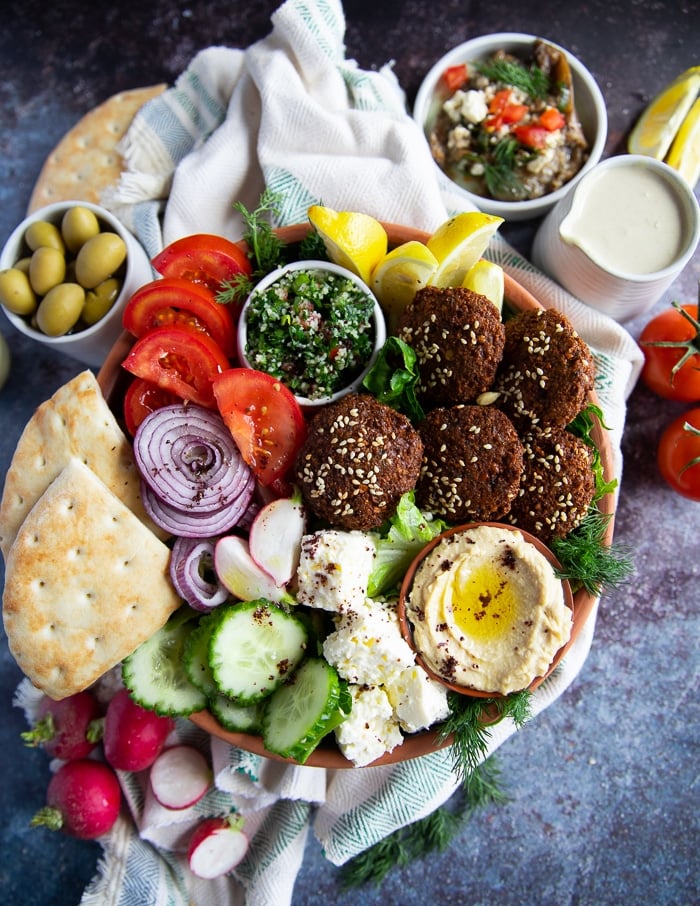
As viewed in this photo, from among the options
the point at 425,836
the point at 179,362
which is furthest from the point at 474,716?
the point at 179,362

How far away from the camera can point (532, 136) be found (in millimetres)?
2734

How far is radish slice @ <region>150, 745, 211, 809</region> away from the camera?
261cm

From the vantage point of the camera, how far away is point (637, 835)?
2742 millimetres

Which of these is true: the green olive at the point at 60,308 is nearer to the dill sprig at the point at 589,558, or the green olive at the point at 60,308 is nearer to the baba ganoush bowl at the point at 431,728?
the baba ganoush bowl at the point at 431,728

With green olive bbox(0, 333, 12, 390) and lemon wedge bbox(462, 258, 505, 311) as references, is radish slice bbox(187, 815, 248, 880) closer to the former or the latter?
green olive bbox(0, 333, 12, 390)

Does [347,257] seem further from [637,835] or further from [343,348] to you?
[637,835]

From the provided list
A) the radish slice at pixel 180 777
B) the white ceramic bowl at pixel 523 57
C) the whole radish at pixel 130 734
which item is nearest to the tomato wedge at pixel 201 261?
the white ceramic bowl at pixel 523 57

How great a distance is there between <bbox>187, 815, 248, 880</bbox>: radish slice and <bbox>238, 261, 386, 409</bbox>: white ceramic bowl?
1.47m

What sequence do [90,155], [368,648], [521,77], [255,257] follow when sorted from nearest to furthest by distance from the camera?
[368,648]
[255,257]
[521,77]
[90,155]

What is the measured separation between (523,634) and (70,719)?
1.55 meters

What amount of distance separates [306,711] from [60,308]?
1.46m

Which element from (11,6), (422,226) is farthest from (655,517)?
(11,6)

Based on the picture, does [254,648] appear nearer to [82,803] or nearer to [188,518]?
[188,518]

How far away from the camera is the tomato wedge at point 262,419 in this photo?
2.14 meters
